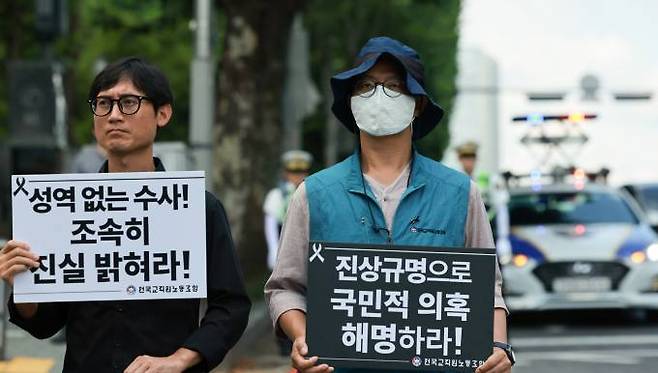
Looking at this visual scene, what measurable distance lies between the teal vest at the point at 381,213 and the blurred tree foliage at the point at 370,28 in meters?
30.8

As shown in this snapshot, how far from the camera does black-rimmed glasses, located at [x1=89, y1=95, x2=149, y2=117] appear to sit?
14.6 ft

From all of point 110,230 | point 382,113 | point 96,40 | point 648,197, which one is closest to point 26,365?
point 110,230

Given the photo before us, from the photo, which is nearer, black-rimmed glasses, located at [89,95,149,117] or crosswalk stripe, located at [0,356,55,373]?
black-rimmed glasses, located at [89,95,149,117]

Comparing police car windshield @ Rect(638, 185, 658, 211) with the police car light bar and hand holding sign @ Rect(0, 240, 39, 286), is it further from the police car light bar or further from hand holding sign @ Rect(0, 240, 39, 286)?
hand holding sign @ Rect(0, 240, 39, 286)

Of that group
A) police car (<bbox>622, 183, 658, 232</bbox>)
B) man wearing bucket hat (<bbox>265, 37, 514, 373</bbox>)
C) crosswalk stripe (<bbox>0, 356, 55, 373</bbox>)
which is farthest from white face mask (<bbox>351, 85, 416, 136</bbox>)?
police car (<bbox>622, 183, 658, 232</bbox>)

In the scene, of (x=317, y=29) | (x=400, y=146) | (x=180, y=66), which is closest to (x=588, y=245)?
(x=400, y=146)

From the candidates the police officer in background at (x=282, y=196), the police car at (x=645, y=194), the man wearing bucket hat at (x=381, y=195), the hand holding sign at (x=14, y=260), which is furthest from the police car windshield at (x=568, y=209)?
the hand holding sign at (x=14, y=260)

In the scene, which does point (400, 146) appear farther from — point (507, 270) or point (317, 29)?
point (317, 29)

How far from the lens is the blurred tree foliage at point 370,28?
40906mm

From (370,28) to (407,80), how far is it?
42503 mm

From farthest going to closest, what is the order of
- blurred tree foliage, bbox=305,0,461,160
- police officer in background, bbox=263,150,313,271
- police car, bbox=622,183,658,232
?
blurred tree foliage, bbox=305,0,461,160, police car, bbox=622,183,658,232, police officer in background, bbox=263,150,313,271

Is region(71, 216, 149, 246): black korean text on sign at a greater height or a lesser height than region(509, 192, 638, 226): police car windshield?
greater

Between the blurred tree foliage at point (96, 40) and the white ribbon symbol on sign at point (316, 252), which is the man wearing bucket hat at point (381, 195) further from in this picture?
the blurred tree foliage at point (96, 40)

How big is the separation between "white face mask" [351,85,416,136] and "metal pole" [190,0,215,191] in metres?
13.9
